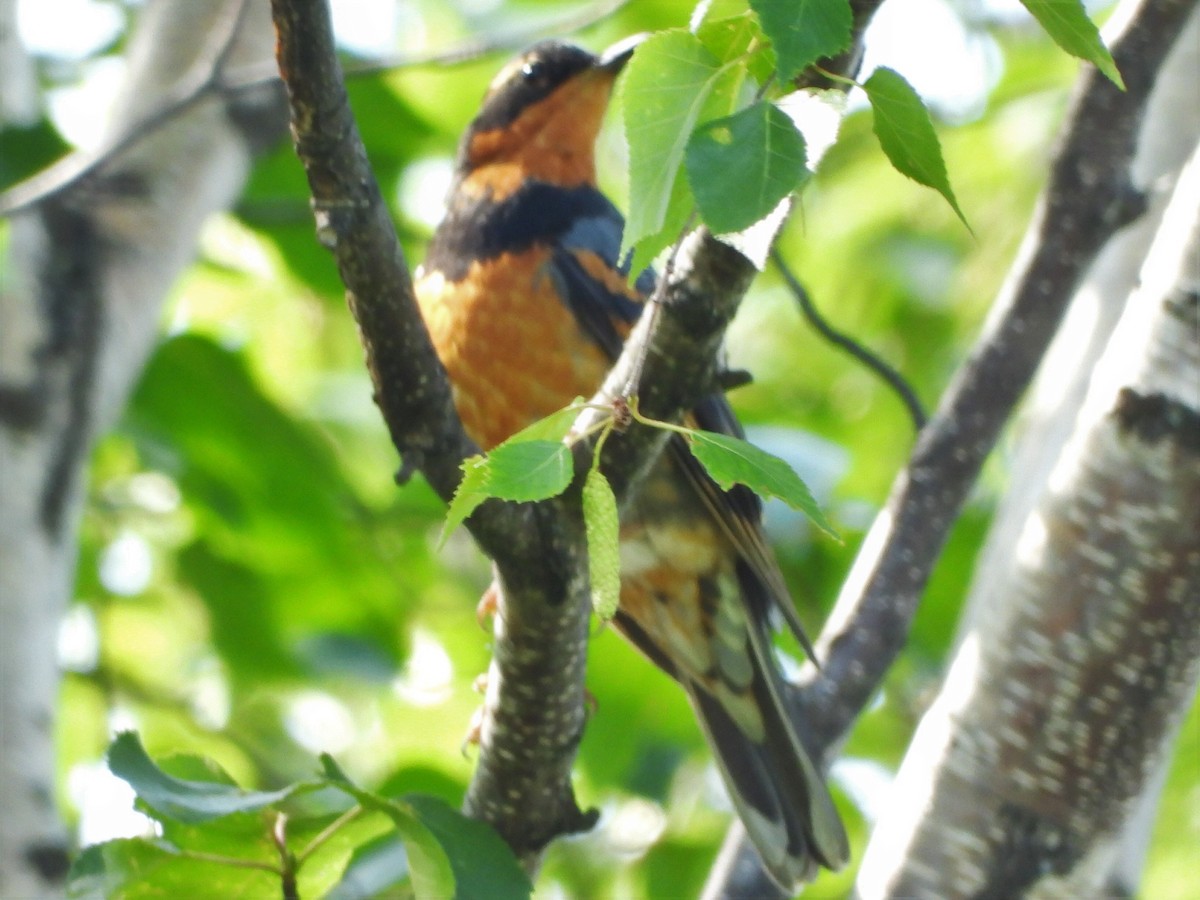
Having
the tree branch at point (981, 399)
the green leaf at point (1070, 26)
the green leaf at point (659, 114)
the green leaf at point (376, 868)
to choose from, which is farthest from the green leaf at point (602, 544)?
the tree branch at point (981, 399)

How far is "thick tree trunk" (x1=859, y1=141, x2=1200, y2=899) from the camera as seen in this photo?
8.93 ft

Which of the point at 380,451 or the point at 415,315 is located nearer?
the point at 415,315

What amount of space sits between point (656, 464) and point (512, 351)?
0.46 meters

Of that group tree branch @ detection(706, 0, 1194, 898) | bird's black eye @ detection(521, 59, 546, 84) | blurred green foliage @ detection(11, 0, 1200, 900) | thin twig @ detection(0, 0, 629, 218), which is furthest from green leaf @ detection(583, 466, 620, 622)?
bird's black eye @ detection(521, 59, 546, 84)

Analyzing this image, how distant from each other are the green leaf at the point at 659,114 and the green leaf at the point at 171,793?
3.45 ft

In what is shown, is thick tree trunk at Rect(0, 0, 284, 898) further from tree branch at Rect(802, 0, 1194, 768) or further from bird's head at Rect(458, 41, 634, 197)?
tree branch at Rect(802, 0, 1194, 768)

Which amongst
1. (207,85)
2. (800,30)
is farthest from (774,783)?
(800,30)

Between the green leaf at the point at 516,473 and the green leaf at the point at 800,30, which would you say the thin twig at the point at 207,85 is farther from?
the green leaf at the point at 800,30

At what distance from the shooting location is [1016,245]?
22.4 ft

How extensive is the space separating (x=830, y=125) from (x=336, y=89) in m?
0.74

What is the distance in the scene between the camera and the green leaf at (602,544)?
68.8 inches

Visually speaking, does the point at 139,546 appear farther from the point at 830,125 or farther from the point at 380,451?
the point at 830,125

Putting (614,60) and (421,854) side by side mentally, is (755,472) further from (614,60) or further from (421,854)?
(614,60)

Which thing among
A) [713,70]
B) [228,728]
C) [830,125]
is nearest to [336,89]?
[713,70]
